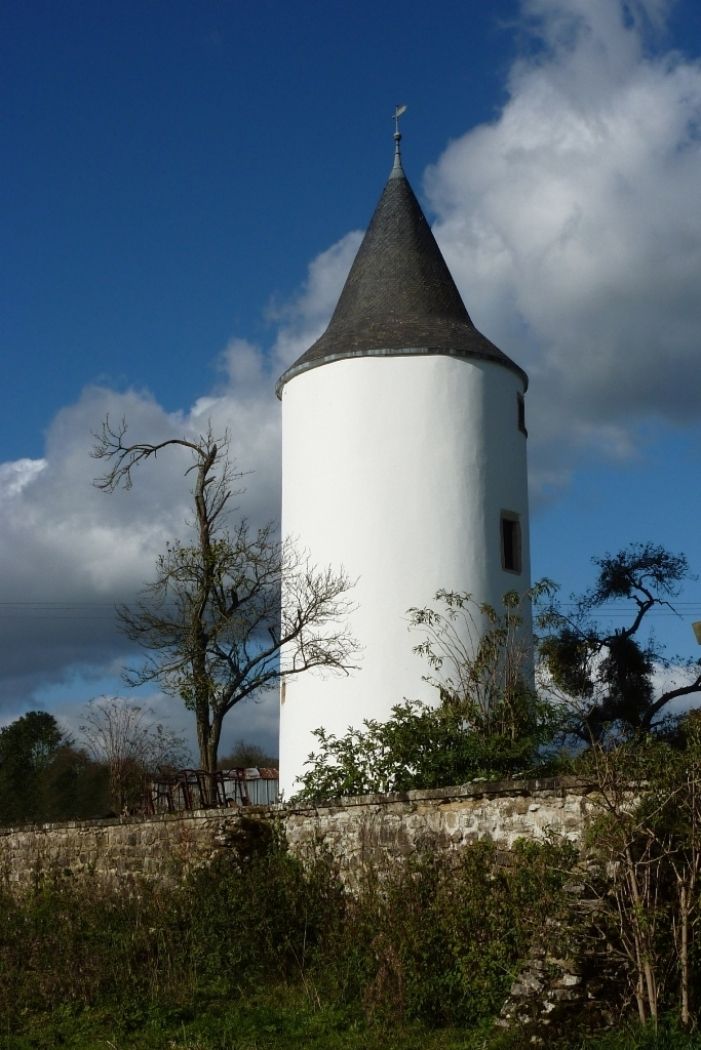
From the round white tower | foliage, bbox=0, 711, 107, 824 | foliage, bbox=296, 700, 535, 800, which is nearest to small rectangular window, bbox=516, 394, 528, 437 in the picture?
the round white tower

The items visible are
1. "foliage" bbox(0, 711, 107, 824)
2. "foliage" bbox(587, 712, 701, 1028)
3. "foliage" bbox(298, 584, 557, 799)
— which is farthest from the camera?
"foliage" bbox(0, 711, 107, 824)

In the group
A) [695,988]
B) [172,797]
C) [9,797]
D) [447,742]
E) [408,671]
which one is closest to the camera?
[695,988]

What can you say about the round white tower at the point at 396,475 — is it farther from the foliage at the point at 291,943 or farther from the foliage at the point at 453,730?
the foliage at the point at 291,943

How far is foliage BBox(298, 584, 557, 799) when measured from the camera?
13914mm

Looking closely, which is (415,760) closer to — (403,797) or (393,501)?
(403,797)

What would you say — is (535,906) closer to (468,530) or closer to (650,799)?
(650,799)

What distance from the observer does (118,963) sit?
11.4 metres

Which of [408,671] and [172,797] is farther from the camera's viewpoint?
[408,671]

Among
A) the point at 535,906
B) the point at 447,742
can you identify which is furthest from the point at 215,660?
the point at 535,906

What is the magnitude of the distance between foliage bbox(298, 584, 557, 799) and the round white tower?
0.57 metres

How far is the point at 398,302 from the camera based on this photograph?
22.6 m

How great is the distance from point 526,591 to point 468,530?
1.68 meters

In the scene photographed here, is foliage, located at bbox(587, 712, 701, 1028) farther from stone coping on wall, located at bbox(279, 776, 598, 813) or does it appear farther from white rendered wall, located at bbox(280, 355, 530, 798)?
white rendered wall, located at bbox(280, 355, 530, 798)

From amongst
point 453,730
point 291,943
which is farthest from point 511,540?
point 291,943
